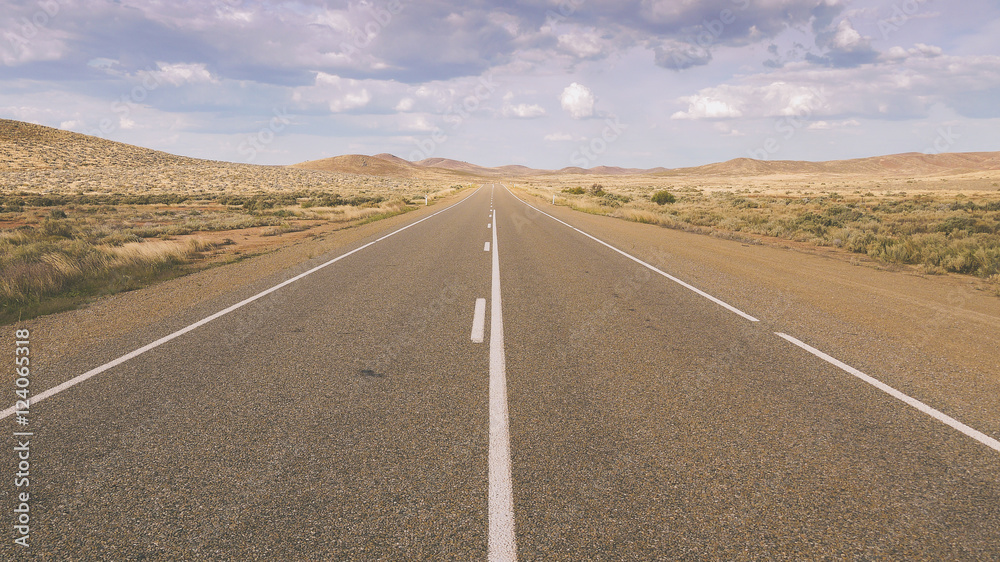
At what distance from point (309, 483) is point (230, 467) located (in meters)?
0.59

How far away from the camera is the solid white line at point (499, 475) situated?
2.32 m

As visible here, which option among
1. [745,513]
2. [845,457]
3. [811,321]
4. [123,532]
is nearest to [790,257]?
[811,321]

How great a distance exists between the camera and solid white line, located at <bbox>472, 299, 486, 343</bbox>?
5555 millimetres

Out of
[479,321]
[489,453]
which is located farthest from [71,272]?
[489,453]

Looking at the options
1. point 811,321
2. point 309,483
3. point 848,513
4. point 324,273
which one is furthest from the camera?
point 324,273

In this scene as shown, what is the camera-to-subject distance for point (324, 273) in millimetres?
9547

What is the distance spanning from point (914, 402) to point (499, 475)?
3716 millimetres

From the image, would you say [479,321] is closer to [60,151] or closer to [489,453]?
[489,453]

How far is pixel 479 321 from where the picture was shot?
20.3ft

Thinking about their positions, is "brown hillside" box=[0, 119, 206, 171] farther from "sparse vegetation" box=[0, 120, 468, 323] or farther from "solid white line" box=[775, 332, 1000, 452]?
"solid white line" box=[775, 332, 1000, 452]

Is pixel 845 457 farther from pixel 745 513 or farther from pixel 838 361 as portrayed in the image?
pixel 838 361

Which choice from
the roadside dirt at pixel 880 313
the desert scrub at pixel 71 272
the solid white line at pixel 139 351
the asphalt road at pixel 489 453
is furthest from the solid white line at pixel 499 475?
the desert scrub at pixel 71 272

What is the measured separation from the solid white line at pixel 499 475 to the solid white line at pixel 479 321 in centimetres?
52

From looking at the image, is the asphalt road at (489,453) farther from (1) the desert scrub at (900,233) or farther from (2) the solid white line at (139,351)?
(1) the desert scrub at (900,233)
